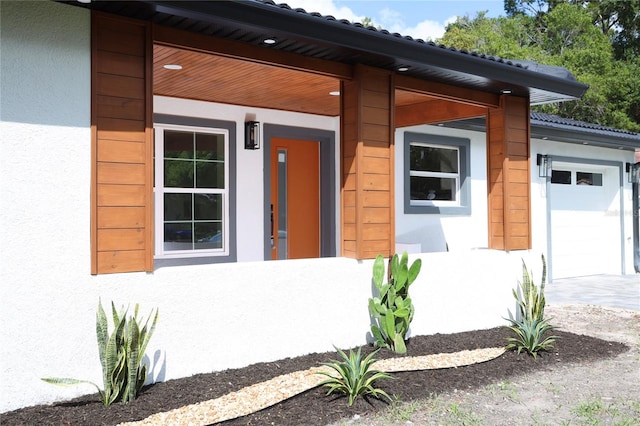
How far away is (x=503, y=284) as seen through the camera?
7.04m

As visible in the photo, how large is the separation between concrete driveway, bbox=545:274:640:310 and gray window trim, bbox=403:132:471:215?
6.62ft

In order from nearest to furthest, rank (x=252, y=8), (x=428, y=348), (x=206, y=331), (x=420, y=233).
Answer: (x=252, y=8) < (x=206, y=331) < (x=428, y=348) < (x=420, y=233)

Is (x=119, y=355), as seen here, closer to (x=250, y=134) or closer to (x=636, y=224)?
(x=250, y=134)

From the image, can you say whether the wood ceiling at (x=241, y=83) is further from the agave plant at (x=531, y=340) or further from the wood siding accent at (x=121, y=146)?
the agave plant at (x=531, y=340)

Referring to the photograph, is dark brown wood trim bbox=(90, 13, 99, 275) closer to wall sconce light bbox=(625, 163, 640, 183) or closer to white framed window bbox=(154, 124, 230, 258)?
white framed window bbox=(154, 124, 230, 258)

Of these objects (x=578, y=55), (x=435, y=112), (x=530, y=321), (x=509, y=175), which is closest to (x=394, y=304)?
(x=530, y=321)

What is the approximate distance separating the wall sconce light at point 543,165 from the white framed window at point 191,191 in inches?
251

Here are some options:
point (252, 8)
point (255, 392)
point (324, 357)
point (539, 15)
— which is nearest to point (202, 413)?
point (255, 392)

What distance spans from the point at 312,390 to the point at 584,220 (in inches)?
383

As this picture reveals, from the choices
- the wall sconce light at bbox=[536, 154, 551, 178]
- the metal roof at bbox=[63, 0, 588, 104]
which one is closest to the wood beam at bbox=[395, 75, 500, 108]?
the metal roof at bbox=[63, 0, 588, 104]

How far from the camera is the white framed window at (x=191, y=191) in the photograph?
24.2ft

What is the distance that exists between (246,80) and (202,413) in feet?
11.7

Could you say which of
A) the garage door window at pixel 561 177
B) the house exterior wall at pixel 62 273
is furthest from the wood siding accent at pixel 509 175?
the garage door window at pixel 561 177

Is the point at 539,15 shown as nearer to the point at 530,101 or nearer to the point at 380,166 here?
the point at 530,101
